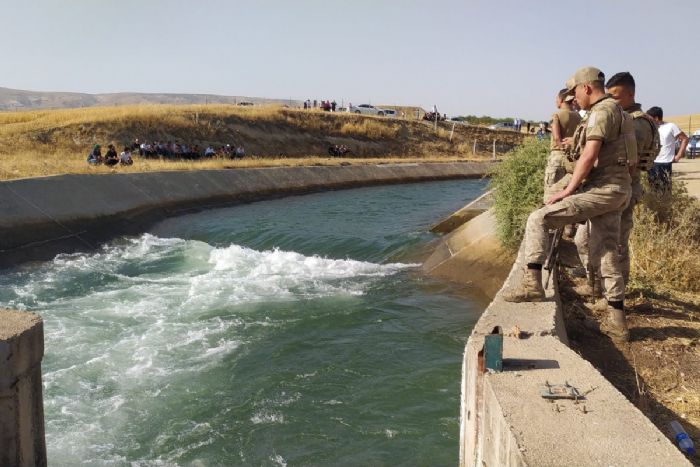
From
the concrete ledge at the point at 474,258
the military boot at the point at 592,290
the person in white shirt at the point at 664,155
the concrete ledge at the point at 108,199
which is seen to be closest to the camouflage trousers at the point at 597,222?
the military boot at the point at 592,290

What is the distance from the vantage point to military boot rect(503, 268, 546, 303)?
207 inches

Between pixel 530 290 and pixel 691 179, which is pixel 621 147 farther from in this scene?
pixel 691 179

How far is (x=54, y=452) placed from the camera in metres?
5.52

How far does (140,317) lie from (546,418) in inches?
309

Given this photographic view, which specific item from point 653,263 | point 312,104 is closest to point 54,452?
point 653,263

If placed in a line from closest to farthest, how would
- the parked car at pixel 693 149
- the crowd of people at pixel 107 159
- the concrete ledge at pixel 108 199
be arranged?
the concrete ledge at pixel 108 199, the crowd of people at pixel 107 159, the parked car at pixel 693 149

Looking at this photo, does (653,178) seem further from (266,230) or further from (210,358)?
(266,230)

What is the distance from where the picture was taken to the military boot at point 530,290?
5266 mm

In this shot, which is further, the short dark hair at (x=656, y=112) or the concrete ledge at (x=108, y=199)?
the concrete ledge at (x=108, y=199)

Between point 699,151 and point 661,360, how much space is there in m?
31.1

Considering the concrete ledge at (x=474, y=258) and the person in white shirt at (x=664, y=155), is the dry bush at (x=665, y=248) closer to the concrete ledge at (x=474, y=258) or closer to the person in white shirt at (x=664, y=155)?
the person in white shirt at (x=664, y=155)

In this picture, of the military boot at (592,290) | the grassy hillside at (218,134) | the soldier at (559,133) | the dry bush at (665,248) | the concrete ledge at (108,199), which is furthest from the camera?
the grassy hillside at (218,134)

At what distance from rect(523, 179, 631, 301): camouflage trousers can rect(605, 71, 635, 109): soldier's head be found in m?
1.26

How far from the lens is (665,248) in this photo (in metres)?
7.18
